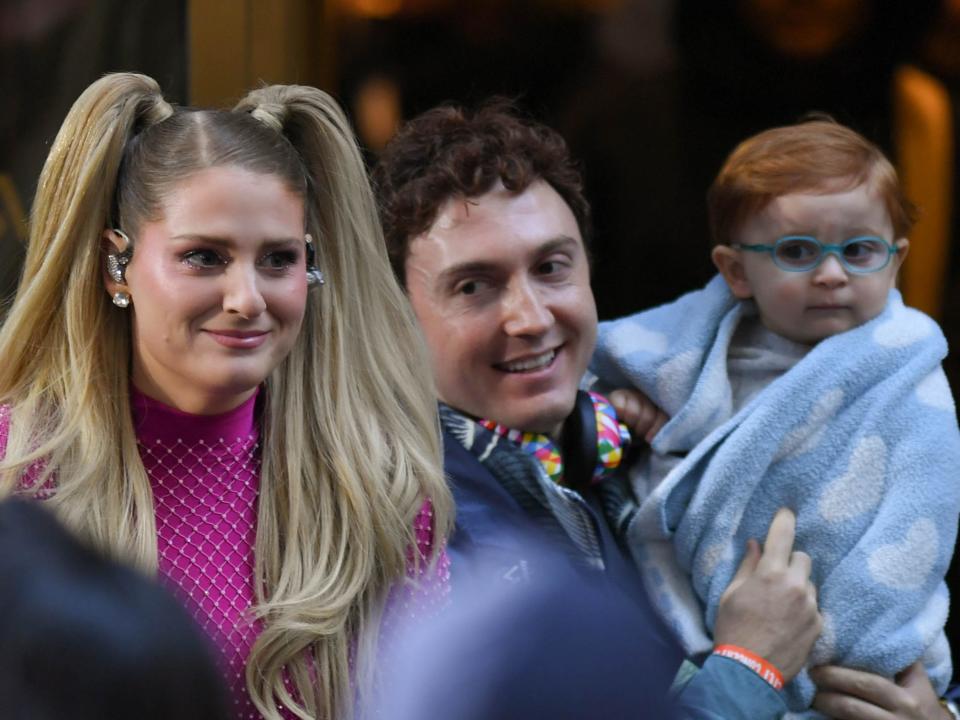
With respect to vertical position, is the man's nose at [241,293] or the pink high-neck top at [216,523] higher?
the man's nose at [241,293]

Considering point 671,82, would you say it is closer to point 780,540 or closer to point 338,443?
point 780,540

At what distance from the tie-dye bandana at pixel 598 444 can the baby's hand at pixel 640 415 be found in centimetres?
6

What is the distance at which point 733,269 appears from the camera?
263 centimetres

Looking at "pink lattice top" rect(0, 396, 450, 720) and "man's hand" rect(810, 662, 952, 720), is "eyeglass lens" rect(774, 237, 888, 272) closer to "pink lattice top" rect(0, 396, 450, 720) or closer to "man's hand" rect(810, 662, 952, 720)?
"man's hand" rect(810, 662, 952, 720)

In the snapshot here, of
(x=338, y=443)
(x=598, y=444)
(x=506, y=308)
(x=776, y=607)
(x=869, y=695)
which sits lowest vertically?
(x=869, y=695)

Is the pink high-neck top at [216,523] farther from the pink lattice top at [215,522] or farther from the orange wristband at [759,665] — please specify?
the orange wristband at [759,665]

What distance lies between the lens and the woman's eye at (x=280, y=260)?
2.11 metres

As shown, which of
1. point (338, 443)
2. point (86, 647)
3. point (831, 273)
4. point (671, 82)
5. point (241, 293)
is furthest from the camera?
point (671, 82)

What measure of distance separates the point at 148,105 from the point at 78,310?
1.02ft

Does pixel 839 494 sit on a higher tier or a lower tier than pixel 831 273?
lower

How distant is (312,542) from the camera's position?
7.13 feet

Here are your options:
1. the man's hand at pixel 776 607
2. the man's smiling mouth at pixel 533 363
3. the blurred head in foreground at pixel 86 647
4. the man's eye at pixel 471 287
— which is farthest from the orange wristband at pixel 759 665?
the blurred head in foreground at pixel 86 647

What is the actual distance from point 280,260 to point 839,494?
36.5 inches

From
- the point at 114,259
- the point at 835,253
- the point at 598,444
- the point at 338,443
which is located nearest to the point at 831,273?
the point at 835,253
